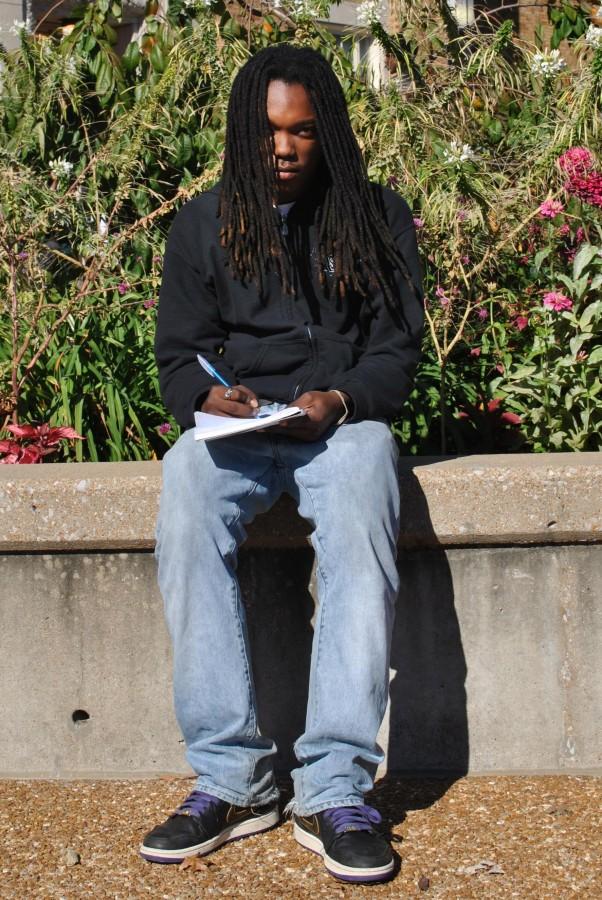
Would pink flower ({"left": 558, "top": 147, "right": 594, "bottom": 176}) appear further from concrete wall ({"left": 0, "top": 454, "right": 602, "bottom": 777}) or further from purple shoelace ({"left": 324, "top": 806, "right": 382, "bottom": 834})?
purple shoelace ({"left": 324, "top": 806, "right": 382, "bottom": 834})

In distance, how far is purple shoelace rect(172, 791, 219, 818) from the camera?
2.32 meters

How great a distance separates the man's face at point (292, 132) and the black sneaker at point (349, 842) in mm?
1464

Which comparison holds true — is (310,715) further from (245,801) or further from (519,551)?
(519,551)

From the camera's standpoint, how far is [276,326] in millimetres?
2629

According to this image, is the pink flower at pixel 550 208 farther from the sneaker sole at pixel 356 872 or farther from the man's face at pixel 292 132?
the sneaker sole at pixel 356 872

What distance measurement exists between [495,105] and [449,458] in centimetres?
262

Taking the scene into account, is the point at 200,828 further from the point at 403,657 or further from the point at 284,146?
the point at 284,146

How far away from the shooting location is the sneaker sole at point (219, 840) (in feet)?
7.40

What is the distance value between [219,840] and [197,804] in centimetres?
9

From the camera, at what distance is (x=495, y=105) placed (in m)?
4.98

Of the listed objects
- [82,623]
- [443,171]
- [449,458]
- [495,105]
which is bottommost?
[82,623]

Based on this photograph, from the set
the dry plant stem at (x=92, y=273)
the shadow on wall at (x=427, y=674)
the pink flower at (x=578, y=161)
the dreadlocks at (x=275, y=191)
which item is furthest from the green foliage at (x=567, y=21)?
the shadow on wall at (x=427, y=674)

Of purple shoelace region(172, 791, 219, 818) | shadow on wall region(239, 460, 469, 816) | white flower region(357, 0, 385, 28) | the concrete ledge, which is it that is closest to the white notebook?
the concrete ledge

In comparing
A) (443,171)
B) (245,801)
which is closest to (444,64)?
(443,171)
